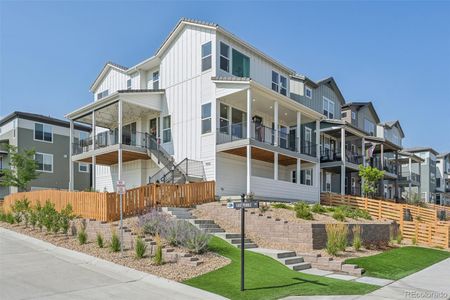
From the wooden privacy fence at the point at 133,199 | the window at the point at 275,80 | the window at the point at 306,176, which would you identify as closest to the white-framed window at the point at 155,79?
the window at the point at 275,80

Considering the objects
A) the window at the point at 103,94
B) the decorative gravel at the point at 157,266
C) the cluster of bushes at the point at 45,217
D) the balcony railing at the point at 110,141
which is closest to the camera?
the decorative gravel at the point at 157,266

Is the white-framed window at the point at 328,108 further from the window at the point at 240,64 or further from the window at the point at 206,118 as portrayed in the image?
the window at the point at 206,118

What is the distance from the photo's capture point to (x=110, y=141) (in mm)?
26250

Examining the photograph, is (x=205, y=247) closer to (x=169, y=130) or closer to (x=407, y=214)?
(x=169, y=130)

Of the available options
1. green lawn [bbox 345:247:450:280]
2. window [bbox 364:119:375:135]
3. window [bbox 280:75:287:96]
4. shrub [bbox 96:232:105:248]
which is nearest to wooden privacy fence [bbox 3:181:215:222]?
shrub [bbox 96:232:105:248]

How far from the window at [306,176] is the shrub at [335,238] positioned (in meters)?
14.8

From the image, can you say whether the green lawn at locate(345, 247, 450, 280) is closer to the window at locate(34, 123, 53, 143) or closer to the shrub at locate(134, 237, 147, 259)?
the shrub at locate(134, 237, 147, 259)

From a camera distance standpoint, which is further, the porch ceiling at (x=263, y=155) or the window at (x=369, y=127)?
the window at (x=369, y=127)

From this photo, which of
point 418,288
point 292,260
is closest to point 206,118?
point 292,260

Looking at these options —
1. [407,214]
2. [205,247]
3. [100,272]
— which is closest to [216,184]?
[205,247]

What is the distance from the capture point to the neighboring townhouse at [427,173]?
55469mm

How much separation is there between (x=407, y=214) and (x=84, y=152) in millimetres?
22165

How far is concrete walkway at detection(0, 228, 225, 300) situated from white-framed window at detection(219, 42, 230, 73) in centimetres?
1357

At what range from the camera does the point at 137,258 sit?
11.2 m
